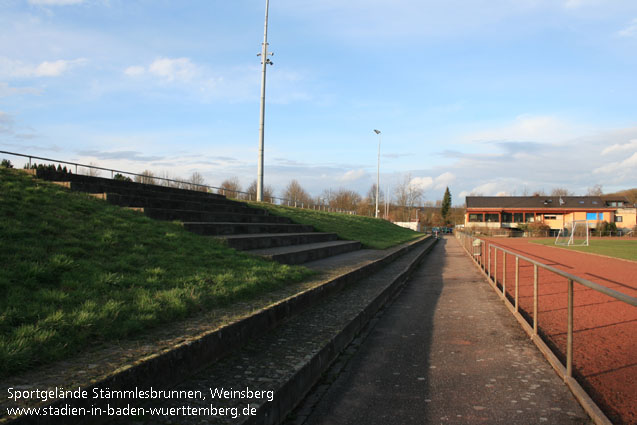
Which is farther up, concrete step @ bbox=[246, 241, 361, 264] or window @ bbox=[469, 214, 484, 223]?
window @ bbox=[469, 214, 484, 223]

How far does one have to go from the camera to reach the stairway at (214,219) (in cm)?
962

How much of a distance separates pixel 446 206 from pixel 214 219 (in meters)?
116

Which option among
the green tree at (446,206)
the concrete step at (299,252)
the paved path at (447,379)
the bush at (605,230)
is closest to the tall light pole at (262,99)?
the concrete step at (299,252)

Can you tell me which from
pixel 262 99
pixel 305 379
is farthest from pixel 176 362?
pixel 262 99

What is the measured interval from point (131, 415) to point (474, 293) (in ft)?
27.3

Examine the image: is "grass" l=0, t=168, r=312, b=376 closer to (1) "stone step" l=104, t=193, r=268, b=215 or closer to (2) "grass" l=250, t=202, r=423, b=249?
(1) "stone step" l=104, t=193, r=268, b=215

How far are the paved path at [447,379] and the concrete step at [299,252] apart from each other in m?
3.14

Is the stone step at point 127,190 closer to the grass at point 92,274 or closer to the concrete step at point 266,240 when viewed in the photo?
the grass at point 92,274

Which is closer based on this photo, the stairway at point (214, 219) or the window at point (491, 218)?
the stairway at point (214, 219)

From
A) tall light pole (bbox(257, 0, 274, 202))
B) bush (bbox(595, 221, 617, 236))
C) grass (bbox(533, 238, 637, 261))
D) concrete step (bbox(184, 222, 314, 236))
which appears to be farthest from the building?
concrete step (bbox(184, 222, 314, 236))

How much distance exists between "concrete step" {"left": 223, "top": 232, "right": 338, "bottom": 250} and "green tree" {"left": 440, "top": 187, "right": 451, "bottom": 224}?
96.9 meters

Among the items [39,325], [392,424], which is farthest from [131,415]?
[392,424]

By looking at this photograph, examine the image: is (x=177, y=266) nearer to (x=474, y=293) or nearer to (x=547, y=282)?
(x=474, y=293)

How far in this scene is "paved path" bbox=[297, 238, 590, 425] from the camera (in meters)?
3.25
